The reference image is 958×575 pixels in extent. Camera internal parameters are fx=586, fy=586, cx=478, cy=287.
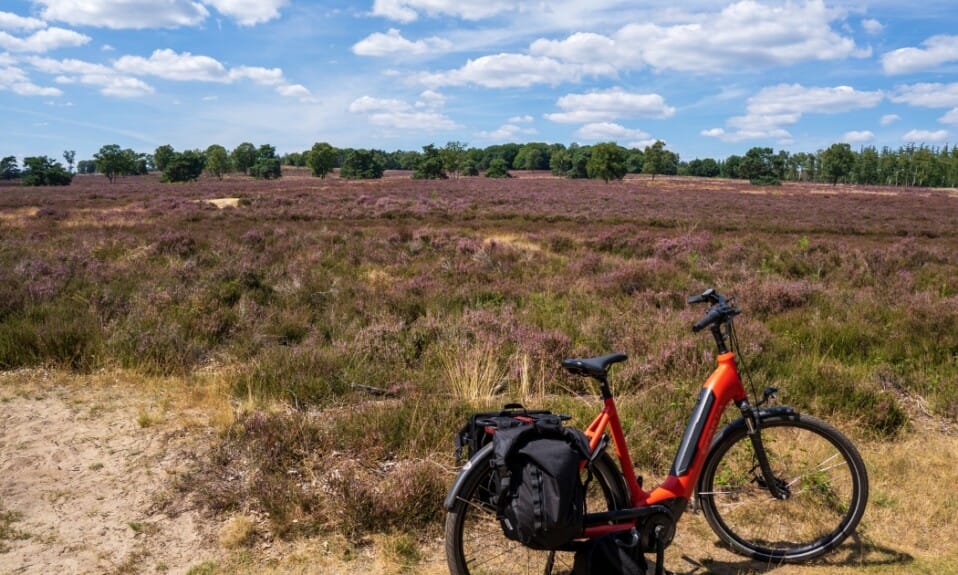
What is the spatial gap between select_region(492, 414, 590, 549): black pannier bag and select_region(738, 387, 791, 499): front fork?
3.87 ft

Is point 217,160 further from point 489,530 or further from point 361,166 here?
point 489,530

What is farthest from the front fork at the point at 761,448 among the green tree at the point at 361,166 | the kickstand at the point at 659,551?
the green tree at the point at 361,166

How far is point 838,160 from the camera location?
102 m

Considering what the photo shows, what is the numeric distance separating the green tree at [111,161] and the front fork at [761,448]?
339 ft

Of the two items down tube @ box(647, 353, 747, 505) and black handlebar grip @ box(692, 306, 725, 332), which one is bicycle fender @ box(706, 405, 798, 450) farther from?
black handlebar grip @ box(692, 306, 725, 332)

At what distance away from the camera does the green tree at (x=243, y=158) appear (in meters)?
112

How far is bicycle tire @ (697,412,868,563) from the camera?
10.7 feet

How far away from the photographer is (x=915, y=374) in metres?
6.05

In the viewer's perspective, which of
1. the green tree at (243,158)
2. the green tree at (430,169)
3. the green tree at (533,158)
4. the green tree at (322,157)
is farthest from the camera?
the green tree at (533,158)

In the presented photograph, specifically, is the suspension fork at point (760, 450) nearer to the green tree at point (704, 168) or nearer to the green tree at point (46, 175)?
the green tree at point (46, 175)

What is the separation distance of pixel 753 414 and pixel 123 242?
1552 cm

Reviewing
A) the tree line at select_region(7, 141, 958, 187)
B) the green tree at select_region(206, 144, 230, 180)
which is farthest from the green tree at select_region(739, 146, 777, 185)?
the green tree at select_region(206, 144, 230, 180)

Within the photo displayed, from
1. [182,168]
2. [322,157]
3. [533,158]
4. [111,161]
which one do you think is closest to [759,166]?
[533,158]

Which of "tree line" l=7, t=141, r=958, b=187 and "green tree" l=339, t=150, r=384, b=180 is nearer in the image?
"tree line" l=7, t=141, r=958, b=187
